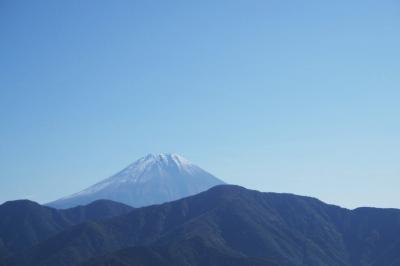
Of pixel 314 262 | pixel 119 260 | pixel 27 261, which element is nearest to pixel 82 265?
pixel 119 260

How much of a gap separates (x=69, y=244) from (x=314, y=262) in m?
75.4

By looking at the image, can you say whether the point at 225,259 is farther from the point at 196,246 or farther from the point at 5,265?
the point at 5,265

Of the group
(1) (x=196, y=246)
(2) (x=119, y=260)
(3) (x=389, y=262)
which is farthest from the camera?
(3) (x=389, y=262)

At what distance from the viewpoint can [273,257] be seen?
7525 inches

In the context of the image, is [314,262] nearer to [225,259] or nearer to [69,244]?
[225,259]

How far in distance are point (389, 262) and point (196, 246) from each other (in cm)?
6579

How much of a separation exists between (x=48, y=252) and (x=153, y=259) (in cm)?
4659

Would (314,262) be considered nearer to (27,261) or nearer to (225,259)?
(225,259)

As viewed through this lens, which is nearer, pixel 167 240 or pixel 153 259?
pixel 153 259

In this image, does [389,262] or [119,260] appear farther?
[389,262]

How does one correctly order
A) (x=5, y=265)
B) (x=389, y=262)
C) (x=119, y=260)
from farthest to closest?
(x=389, y=262), (x=5, y=265), (x=119, y=260)

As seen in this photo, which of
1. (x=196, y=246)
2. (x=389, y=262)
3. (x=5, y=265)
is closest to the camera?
(x=196, y=246)

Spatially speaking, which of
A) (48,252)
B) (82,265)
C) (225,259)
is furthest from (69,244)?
(225,259)

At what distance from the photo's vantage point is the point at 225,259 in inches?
6496
